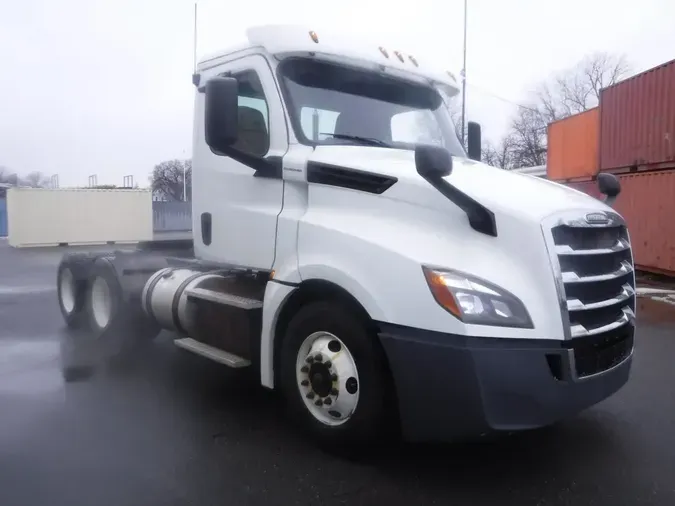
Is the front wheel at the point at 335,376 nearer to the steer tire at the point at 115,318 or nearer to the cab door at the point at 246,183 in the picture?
the cab door at the point at 246,183

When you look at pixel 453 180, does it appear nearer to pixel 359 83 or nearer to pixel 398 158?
pixel 398 158

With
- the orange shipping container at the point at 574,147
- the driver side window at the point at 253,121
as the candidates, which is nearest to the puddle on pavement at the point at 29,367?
the driver side window at the point at 253,121

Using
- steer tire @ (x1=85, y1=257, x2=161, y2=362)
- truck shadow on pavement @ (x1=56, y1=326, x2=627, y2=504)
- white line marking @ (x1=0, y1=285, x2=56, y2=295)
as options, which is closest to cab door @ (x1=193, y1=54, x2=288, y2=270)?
truck shadow on pavement @ (x1=56, y1=326, x2=627, y2=504)

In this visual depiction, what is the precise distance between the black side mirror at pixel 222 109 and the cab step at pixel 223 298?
3.72 feet

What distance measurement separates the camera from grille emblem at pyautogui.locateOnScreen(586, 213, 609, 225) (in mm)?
3467

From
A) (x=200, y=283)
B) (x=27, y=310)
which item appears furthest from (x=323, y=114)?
(x=27, y=310)

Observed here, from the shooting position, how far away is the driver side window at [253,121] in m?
4.38

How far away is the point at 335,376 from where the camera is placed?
11.7 ft

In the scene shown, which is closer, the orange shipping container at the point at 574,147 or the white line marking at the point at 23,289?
the white line marking at the point at 23,289

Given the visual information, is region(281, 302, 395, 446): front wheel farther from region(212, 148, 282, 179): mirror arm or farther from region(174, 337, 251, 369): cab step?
region(212, 148, 282, 179): mirror arm

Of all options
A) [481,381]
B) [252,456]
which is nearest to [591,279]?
[481,381]

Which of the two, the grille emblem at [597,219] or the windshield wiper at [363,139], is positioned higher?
the windshield wiper at [363,139]

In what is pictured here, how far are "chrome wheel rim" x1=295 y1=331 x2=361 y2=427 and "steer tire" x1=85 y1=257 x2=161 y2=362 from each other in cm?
296

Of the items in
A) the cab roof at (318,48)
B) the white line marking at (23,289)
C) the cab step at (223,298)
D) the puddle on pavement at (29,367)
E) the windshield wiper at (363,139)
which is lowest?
the white line marking at (23,289)
